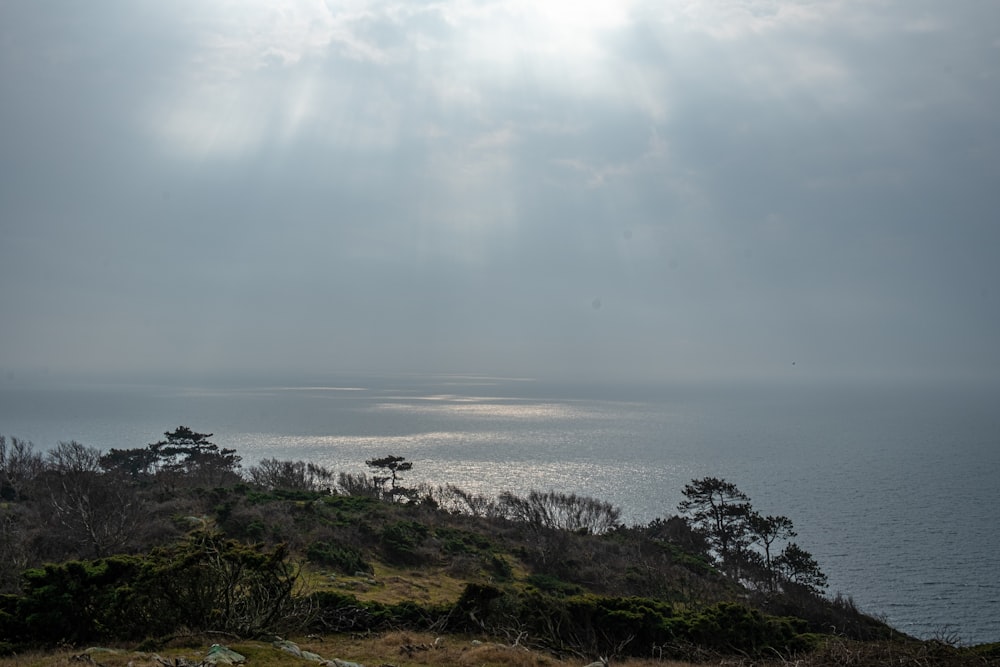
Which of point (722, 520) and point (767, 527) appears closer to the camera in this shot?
point (767, 527)

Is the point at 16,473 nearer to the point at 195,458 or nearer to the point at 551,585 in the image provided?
the point at 195,458

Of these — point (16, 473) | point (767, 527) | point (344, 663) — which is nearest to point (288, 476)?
point (16, 473)

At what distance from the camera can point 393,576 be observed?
27719 mm

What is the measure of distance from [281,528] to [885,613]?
3983cm

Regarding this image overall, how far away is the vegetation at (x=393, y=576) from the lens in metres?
11.8

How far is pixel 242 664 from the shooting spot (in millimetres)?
9977

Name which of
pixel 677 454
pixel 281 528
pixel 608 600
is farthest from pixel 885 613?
pixel 677 454

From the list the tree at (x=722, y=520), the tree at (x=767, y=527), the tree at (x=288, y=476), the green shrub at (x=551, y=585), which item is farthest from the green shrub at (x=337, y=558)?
the tree at (x=722, y=520)

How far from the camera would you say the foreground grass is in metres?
9.93

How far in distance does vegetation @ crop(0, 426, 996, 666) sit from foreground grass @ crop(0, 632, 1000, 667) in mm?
175

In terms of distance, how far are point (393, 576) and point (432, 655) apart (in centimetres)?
1596

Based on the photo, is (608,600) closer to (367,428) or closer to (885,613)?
(885,613)

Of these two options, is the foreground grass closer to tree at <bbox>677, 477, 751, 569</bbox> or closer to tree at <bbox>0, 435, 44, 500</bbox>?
tree at <bbox>677, 477, 751, 569</bbox>

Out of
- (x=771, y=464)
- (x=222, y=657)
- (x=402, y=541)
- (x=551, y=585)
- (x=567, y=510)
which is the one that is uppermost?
(x=222, y=657)
